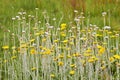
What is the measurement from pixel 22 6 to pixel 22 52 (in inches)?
133

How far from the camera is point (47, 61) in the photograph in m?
4.32

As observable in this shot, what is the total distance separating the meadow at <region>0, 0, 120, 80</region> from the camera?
4371 millimetres

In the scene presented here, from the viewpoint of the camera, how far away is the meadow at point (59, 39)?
14.3 ft

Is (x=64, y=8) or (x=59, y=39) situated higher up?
(x=64, y=8)

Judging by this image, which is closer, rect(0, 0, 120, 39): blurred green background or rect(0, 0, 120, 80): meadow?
rect(0, 0, 120, 80): meadow

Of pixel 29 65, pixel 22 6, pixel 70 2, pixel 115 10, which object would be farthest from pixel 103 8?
pixel 29 65

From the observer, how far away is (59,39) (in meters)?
5.13

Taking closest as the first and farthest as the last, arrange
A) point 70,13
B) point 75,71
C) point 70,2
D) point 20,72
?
point 75,71 → point 20,72 → point 70,13 → point 70,2

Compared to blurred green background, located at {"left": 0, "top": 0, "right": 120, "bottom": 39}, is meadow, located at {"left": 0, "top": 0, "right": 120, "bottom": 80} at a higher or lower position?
lower

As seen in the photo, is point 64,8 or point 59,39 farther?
point 64,8

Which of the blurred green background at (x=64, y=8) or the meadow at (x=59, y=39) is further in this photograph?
the blurred green background at (x=64, y=8)

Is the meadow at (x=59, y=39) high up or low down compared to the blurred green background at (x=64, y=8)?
down

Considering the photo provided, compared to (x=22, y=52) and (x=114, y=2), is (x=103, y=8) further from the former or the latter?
(x=22, y=52)

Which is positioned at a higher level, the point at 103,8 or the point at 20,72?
the point at 103,8
